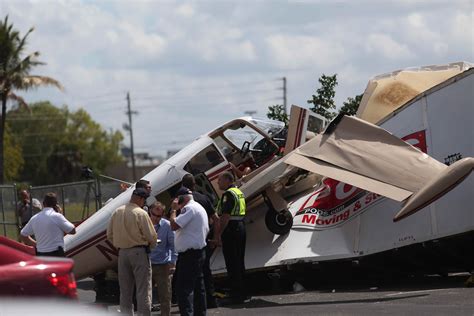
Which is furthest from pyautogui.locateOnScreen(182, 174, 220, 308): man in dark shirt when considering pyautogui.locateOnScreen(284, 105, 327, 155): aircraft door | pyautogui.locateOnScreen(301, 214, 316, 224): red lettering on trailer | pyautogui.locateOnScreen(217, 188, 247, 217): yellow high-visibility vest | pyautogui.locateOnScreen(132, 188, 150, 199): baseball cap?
pyautogui.locateOnScreen(284, 105, 327, 155): aircraft door

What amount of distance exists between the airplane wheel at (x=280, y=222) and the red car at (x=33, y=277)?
7.52 metres

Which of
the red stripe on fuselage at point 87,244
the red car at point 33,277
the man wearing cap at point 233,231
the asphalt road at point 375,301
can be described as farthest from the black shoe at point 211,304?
the red car at point 33,277

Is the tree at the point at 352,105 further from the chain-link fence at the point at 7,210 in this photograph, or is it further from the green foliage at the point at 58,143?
the green foliage at the point at 58,143

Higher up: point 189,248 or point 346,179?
point 346,179

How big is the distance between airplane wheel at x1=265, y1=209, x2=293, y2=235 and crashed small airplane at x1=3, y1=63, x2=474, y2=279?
2 cm

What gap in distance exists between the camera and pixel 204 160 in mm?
16734

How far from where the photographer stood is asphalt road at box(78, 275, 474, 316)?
12516mm

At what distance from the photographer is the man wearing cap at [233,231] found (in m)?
14.0

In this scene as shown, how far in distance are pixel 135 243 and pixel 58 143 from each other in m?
111

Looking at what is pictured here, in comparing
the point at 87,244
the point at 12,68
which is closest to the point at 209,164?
the point at 87,244

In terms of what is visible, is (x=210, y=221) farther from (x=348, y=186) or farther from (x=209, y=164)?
(x=209, y=164)

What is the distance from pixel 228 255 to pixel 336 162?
2169 millimetres

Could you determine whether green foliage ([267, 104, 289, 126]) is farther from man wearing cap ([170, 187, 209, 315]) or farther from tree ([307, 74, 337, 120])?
man wearing cap ([170, 187, 209, 315])

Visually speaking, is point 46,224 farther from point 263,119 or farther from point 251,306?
point 263,119
